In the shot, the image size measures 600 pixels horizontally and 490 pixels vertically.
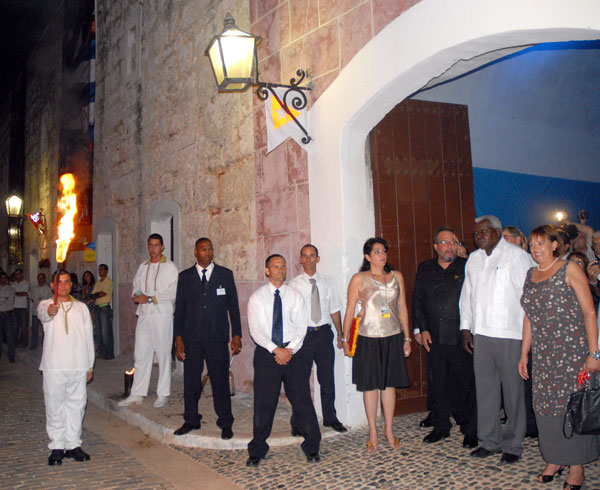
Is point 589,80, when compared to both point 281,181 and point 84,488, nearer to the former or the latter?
point 281,181

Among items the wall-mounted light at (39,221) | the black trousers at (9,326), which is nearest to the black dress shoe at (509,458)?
the black trousers at (9,326)

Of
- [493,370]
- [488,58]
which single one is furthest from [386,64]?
[493,370]

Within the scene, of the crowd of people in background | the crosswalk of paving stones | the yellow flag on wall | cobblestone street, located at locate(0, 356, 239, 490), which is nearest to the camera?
the crowd of people in background

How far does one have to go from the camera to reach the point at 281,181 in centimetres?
682

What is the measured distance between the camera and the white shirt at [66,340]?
5.05m

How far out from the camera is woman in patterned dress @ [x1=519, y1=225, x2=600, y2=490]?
3824mm

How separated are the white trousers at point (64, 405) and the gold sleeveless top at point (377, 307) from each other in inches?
107

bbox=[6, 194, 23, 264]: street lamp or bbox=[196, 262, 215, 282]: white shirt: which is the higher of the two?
bbox=[6, 194, 23, 264]: street lamp

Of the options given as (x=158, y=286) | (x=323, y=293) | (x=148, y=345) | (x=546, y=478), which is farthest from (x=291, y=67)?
(x=546, y=478)

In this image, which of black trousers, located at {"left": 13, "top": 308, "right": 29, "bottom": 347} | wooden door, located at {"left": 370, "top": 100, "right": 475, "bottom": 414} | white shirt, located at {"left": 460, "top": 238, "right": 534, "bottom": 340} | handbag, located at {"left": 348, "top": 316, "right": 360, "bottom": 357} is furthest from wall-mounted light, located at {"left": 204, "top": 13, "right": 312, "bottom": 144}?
black trousers, located at {"left": 13, "top": 308, "right": 29, "bottom": 347}

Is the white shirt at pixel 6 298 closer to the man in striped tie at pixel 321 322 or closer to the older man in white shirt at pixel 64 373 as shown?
the older man in white shirt at pixel 64 373

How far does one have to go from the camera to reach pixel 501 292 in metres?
4.60

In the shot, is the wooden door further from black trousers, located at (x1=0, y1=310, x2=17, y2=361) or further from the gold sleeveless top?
black trousers, located at (x1=0, y1=310, x2=17, y2=361)

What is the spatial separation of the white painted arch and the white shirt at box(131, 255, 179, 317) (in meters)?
2.12
